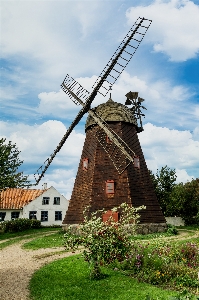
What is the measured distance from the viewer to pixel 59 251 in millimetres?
16734

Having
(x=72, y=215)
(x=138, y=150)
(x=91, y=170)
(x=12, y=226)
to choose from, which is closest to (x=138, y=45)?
(x=138, y=150)

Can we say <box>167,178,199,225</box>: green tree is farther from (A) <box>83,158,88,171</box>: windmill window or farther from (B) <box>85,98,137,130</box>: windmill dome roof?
(A) <box>83,158,88,171</box>: windmill window

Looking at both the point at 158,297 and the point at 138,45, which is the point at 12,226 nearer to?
the point at 138,45

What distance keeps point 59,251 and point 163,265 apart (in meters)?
8.28

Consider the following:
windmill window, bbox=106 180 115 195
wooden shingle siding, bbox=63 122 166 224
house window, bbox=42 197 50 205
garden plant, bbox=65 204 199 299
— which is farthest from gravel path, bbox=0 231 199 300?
house window, bbox=42 197 50 205

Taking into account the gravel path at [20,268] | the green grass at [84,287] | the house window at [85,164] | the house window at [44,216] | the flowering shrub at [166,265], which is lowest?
the gravel path at [20,268]

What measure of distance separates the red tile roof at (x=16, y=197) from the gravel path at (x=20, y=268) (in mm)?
22840

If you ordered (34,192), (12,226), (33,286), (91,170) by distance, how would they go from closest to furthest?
1. (33,286)
2. (91,170)
3. (12,226)
4. (34,192)

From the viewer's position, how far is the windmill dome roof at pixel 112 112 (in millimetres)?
25575

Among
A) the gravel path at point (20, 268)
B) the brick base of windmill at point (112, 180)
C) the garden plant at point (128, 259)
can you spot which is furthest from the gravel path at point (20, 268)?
the brick base of windmill at point (112, 180)

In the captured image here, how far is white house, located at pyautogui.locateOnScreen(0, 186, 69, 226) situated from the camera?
39.4 metres

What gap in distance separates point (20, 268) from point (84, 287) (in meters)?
4.79

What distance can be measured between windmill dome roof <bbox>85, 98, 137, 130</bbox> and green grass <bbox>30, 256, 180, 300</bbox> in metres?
15.9

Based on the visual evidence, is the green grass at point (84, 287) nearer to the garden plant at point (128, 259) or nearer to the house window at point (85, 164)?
the garden plant at point (128, 259)
